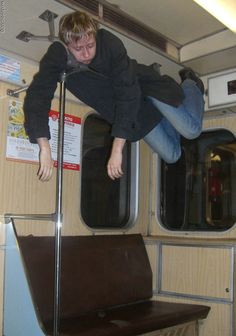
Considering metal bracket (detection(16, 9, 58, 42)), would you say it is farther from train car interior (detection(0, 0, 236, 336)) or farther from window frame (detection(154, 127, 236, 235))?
window frame (detection(154, 127, 236, 235))

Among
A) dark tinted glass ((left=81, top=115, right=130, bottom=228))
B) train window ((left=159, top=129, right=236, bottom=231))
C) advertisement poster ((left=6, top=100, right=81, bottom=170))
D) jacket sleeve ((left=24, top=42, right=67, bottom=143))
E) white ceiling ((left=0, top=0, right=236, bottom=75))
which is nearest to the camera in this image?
jacket sleeve ((left=24, top=42, right=67, bottom=143))

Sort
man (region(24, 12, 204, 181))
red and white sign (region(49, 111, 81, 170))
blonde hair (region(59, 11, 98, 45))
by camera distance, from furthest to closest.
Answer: red and white sign (region(49, 111, 81, 170))
man (region(24, 12, 204, 181))
blonde hair (region(59, 11, 98, 45))

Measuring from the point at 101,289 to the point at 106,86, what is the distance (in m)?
1.65

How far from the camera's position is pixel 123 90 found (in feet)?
7.11

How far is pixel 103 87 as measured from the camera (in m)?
2.39

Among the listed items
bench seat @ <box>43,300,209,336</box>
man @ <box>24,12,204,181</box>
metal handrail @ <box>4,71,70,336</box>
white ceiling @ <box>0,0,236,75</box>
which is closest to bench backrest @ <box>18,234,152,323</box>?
bench seat @ <box>43,300,209,336</box>

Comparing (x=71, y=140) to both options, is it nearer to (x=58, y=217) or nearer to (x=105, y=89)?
(x=105, y=89)

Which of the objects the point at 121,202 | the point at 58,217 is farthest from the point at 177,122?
the point at 121,202

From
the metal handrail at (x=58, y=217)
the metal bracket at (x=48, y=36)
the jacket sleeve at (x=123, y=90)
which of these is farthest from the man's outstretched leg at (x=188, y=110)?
the metal bracket at (x=48, y=36)

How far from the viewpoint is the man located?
2.12 meters

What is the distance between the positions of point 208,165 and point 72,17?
2261mm

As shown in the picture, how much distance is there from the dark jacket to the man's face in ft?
0.18

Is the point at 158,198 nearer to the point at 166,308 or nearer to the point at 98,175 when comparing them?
the point at 98,175

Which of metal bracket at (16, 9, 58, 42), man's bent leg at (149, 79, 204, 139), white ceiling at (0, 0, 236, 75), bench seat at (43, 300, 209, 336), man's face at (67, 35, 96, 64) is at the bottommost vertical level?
bench seat at (43, 300, 209, 336)
